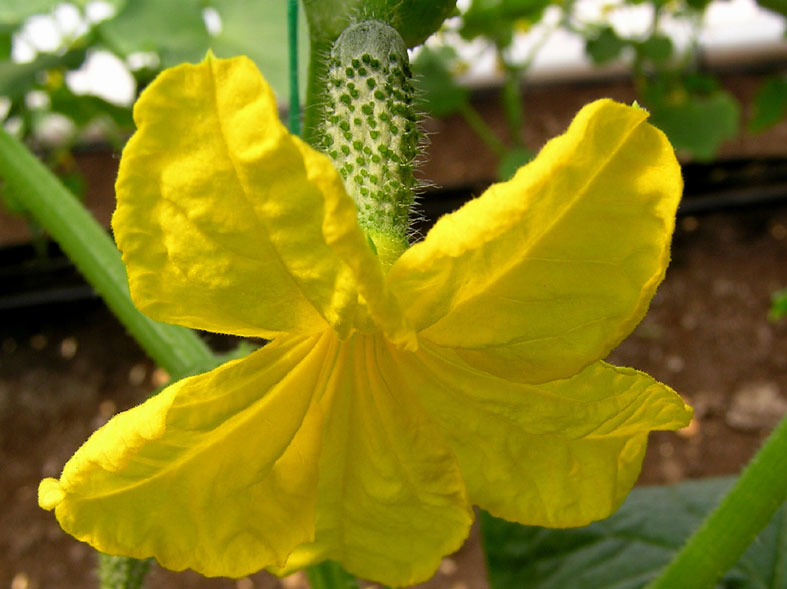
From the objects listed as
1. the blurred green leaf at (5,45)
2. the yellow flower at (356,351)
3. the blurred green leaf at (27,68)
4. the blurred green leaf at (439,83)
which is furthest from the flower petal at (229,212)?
the blurred green leaf at (439,83)

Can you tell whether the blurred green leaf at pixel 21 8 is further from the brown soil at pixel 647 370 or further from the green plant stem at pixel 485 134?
the green plant stem at pixel 485 134

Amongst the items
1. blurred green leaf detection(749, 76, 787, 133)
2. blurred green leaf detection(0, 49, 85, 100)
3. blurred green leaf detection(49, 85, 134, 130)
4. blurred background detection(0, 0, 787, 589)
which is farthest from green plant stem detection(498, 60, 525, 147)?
blurred green leaf detection(0, 49, 85, 100)

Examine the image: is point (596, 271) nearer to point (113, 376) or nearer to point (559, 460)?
point (559, 460)

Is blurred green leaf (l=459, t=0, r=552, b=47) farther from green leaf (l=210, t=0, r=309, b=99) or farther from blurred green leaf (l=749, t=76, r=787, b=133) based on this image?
green leaf (l=210, t=0, r=309, b=99)

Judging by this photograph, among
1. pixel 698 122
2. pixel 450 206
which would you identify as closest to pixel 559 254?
pixel 450 206

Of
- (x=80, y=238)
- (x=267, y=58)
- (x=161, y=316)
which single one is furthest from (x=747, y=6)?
(x=161, y=316)

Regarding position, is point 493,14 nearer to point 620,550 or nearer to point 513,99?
point 513,99
